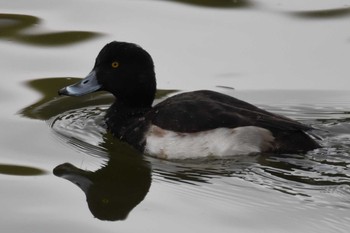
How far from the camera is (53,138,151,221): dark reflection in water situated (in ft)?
26.2

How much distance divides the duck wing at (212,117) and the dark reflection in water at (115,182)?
0.42 metres

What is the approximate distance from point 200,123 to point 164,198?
3.22 ft

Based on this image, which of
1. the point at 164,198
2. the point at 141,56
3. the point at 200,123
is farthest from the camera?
the point at 141,56

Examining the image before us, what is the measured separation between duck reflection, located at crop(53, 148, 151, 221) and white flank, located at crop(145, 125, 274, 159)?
24 cm

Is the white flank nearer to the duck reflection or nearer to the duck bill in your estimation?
the duck reflection

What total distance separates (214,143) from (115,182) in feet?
3.01

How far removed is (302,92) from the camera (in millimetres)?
10484

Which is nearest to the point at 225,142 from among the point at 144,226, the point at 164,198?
the point at 164,198

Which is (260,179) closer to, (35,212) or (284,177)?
(284,177)

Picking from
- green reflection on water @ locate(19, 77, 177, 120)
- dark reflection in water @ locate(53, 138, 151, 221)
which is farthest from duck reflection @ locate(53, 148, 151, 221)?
green reflection on water @ locate(19, 77, 177, 120)

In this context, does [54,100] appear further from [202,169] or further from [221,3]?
[221,3]

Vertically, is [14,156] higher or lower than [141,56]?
lower

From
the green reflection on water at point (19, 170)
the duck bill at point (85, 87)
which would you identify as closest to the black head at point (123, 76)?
the duck bill at point (85, 87)

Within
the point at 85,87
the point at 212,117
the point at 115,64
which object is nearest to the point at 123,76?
the point at 115,64
